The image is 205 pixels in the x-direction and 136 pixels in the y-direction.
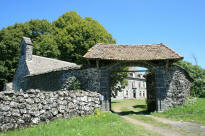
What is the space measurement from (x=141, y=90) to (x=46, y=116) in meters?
41.4

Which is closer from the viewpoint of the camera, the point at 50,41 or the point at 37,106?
the point at 37,106

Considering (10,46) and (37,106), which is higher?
(10,46)

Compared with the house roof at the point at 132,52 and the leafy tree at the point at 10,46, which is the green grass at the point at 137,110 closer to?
the house roof at the point at 132,52

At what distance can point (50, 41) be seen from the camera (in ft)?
98.2

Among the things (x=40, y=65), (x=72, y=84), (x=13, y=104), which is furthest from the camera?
(x=40, y=65)

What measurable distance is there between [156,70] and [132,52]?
7.67 ft

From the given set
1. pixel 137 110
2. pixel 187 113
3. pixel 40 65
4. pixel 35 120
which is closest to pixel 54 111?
pixel 35 120

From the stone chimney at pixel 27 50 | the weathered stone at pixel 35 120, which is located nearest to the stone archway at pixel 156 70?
the weathered stone at pixel 35 120

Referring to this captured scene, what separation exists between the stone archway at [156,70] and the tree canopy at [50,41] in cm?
Answer: 1493

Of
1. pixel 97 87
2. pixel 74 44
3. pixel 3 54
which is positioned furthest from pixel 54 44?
pixel 97 87

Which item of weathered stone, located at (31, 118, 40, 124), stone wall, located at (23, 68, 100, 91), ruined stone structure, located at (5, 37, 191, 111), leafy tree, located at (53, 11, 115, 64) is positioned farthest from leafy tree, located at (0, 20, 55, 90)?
weathered stone, located at (31, 118, 40, 124)

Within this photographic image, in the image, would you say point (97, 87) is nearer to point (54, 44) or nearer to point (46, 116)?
point (46, 116)

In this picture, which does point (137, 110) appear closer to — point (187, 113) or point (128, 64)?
point (128, 64)

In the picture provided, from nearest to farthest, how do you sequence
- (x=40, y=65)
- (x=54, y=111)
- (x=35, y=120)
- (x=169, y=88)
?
(x=35, y=120) < (x=54, y=111) < (x=169, y=88) < (x=40, y=65)
